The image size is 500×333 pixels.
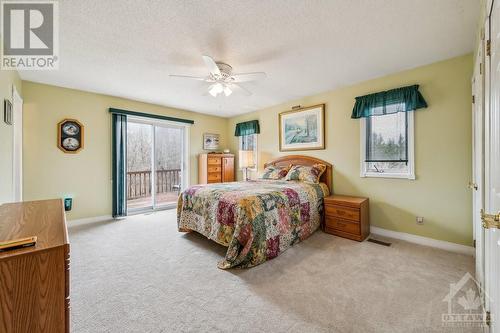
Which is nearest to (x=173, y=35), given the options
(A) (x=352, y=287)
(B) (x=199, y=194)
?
(B) (x=199, y=194)

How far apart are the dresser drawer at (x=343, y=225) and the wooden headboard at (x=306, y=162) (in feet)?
2.46

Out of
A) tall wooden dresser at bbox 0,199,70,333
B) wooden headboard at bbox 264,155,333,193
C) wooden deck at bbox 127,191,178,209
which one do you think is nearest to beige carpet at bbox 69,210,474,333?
tall wooden dresser at bbox 0,199,70,333

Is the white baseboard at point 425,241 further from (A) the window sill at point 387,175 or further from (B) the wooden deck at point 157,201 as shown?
(B) the wooden deck at point 157,201

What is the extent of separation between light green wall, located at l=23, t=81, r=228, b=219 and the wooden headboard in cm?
326

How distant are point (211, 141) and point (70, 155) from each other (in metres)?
3.04

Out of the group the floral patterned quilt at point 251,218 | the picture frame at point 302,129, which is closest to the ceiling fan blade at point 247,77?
the floral patterned quilt at point 251,218

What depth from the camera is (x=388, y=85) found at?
314 cm

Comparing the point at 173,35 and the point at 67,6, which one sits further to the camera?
the point at 173,35

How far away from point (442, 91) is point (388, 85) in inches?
25.9

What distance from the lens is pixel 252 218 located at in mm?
2277

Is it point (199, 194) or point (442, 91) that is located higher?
point (442, 91)

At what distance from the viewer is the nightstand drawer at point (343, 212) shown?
2982 millimetres

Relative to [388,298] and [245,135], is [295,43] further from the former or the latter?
[245,135]

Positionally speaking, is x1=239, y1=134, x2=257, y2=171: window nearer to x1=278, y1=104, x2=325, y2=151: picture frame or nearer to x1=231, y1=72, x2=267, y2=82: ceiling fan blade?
x1=278, y1=104, x2=325, y2=151: picture frame
